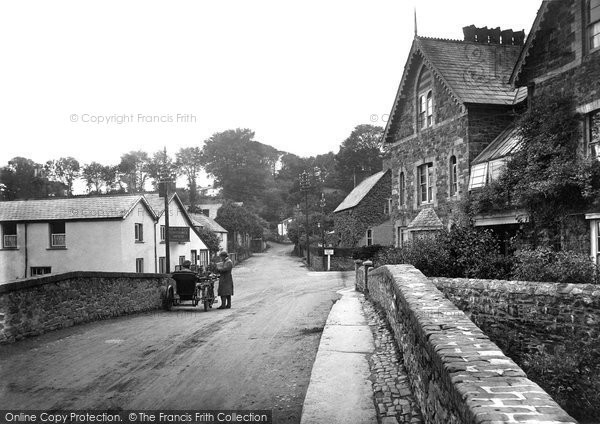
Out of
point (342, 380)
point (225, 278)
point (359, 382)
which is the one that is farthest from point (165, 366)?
point (225, 278)

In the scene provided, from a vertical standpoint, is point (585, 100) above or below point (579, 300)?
above

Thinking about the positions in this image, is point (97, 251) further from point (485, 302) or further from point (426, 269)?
point (485, 302)

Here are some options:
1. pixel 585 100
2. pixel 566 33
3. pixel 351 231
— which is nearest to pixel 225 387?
pixel 585 100

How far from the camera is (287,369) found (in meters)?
6.77

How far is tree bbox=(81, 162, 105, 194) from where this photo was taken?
5375 centimetres

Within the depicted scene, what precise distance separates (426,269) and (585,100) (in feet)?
20.1

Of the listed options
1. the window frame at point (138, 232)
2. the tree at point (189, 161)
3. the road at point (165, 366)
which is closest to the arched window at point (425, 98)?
the road at point (165, 366)

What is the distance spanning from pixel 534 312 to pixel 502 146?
929cm

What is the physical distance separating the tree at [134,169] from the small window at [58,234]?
2933cm

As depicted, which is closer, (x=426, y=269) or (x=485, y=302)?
(x=485, y=302)

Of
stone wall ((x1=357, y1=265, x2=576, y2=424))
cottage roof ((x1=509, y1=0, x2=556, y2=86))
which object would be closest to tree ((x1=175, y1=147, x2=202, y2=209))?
cottage roof ((x1=509, y1=0, x2=556, y2=86))

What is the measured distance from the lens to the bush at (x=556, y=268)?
910 centimetres

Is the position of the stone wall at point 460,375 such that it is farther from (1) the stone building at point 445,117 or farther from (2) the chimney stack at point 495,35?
(2) the chimney stack at point 495,35

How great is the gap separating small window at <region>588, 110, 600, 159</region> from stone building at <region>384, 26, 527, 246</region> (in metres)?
4.77
